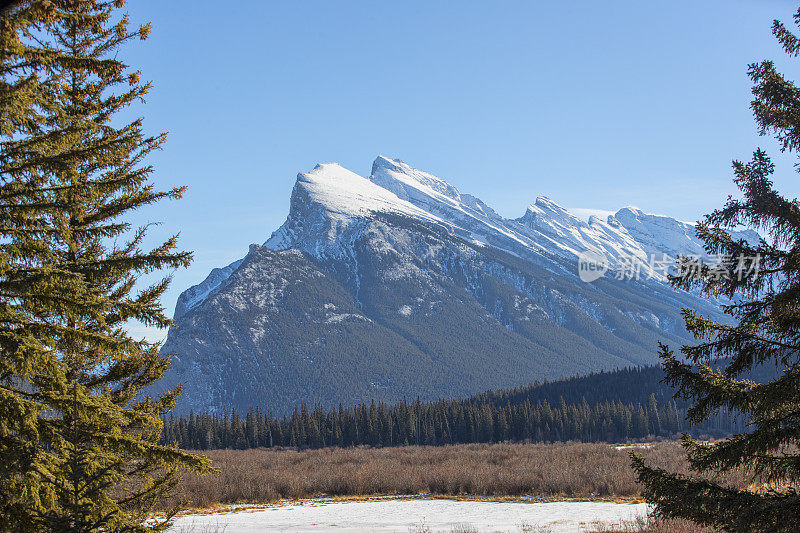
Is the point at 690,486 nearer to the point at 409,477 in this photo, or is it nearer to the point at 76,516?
the point at 76,516

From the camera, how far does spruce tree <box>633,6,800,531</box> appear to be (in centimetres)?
901

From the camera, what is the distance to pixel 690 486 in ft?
30.1

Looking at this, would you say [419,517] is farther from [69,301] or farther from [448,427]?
[448,427]

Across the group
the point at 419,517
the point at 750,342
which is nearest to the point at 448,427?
the point at 419,517

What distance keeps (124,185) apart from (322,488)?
28816 millimetres

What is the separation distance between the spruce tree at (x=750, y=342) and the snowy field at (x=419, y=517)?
364 inches

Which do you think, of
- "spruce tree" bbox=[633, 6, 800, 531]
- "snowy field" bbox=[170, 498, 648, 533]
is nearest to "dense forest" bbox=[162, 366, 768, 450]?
"snowy field" bbox=[170, 498, 648, 533]

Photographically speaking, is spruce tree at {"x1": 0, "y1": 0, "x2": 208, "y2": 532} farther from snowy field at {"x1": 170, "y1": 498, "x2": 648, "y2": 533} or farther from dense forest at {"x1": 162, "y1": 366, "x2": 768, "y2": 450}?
dense forest at {"x1": 162, "y1": 366, "x2": 768, "y2": 450}

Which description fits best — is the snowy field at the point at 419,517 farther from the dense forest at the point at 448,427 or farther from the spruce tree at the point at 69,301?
the dense forest at the point at 448,427

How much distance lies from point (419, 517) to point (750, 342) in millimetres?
17415

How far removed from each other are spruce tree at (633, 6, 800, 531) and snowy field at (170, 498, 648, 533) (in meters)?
9.24

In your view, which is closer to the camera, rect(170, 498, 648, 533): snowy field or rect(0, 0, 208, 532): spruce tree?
rect(0, 0, 208, 532): spruce tree

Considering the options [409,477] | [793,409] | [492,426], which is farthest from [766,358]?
[492,426]

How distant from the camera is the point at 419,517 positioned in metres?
23.9
